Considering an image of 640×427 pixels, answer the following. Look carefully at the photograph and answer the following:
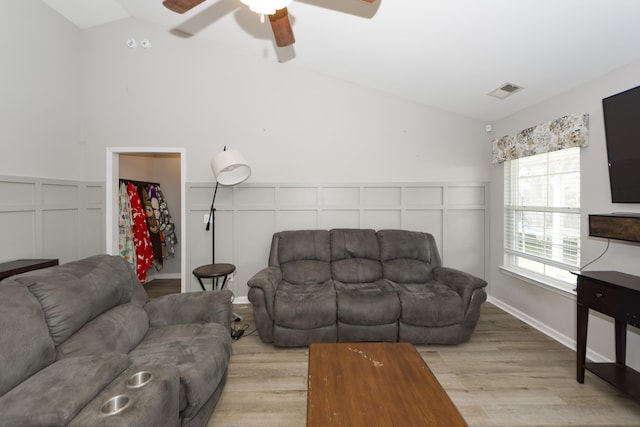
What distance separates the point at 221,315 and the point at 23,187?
7.86 ft

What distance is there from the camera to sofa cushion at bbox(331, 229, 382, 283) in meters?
3.24

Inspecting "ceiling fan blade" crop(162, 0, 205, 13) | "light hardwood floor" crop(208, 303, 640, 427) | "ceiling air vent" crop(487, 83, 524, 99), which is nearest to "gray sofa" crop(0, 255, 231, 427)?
"light hardwood floor" crop(208, 303, 640, 427)

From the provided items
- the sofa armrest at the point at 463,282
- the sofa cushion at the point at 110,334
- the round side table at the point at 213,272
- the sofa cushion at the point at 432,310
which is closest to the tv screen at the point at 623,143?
the sofa armrest at the point at 463,282

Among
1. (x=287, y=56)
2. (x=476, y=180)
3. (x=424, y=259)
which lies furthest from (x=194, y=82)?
(x=476, y=180)

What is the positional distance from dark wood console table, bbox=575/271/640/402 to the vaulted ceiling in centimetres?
165

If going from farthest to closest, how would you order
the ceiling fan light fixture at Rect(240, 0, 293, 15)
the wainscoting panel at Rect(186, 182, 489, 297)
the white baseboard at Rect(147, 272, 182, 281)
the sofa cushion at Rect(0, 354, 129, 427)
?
the white baseboard at Rect(147, 272, 182, 281)
the wainscoting panel at Rect(186, 182, 489, 297)
the ceiling fan light fixture at Rect(240, 0, 293, 15)
the sofa cushion at Rect(0, 354, 129, 427)

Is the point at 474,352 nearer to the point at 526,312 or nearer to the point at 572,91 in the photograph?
the point at 526,312

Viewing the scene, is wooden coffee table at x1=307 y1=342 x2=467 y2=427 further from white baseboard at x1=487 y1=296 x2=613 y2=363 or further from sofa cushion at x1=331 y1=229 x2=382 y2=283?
white baseboard at x1=487 y1=296 x2=613 y2=363

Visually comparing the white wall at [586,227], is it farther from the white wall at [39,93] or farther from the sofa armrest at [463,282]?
the white wall at [39,93]

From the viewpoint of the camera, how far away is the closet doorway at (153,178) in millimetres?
3691

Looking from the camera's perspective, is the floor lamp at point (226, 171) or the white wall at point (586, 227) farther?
the floor lamp at point (226, 171)

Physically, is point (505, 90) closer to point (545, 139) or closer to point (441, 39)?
point (545, 139)

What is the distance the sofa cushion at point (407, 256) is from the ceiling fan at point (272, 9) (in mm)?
2329

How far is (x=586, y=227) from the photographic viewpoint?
2.55 metres
